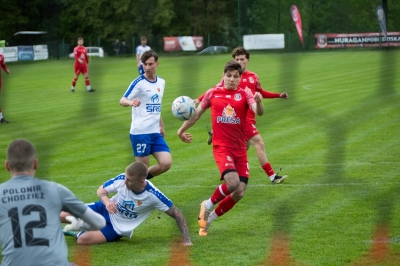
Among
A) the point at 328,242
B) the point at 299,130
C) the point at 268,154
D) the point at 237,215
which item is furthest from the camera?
the point at 299,130

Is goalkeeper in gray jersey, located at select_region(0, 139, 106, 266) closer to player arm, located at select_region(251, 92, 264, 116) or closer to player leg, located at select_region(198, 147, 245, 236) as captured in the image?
player leg, located at select_region(198, 147, 245, 236)

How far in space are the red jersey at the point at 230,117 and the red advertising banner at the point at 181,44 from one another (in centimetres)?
4822

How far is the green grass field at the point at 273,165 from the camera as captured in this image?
23.1 ft

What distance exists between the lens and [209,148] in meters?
14.7

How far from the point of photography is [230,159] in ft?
25.9

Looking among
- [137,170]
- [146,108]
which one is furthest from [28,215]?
[146,108]

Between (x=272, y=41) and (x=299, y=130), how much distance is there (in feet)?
103

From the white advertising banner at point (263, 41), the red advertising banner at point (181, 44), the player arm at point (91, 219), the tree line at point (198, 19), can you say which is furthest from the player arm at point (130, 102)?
the red advertising banner at point (181, 44)

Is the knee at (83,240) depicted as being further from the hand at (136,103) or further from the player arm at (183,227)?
the hand at (136,103)

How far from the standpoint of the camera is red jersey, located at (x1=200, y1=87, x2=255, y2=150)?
→ 26.1 ft

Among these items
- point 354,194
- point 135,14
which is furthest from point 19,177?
point 135,14

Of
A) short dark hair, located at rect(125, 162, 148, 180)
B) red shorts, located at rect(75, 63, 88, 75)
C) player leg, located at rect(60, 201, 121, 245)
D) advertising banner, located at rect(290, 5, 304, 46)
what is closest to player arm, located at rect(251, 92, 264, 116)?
short dark hair, located at rect(125, 162, 148, 180)

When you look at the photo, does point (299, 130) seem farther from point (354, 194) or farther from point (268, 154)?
point (354, 194)

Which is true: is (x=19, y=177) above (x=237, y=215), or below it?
above
